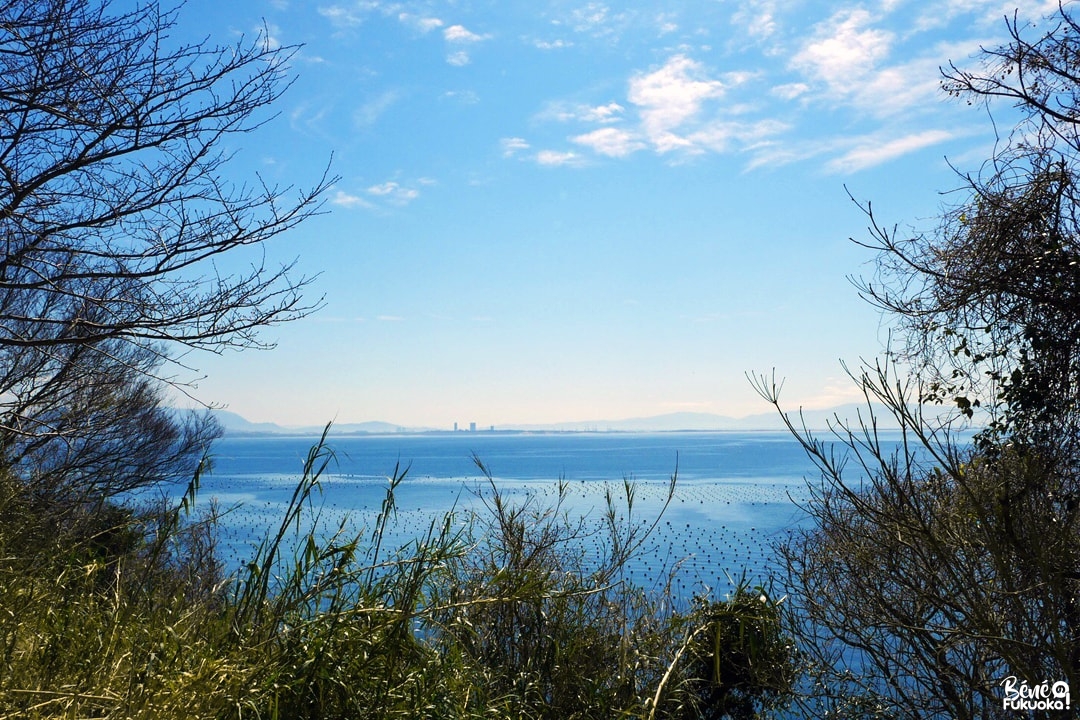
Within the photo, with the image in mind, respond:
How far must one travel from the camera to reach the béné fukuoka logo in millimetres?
3525

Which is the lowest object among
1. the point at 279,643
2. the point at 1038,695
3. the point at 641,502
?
the point at 641,502

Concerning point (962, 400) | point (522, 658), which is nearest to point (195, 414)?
point (522, 658)

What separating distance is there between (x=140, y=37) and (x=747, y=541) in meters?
34.4

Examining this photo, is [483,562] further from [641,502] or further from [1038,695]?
[641,502]

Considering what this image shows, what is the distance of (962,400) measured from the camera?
17.2 feet

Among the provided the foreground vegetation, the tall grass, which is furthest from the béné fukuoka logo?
the tall grass

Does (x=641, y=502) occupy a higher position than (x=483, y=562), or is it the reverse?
(x=483, y=562)

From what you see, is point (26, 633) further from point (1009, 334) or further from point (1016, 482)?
point (1009, 334)

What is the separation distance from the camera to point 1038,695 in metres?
3.54

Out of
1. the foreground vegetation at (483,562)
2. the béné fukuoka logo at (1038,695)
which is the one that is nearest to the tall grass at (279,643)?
the foreground vegetation at (483,562)

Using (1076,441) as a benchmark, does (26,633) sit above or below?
below

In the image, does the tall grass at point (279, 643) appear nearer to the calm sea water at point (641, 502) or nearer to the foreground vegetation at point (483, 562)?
the foreground vegetation at point (483, 562)

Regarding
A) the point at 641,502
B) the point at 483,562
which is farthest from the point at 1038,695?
the point at 641,502

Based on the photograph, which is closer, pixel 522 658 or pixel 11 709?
pixel 11 709
